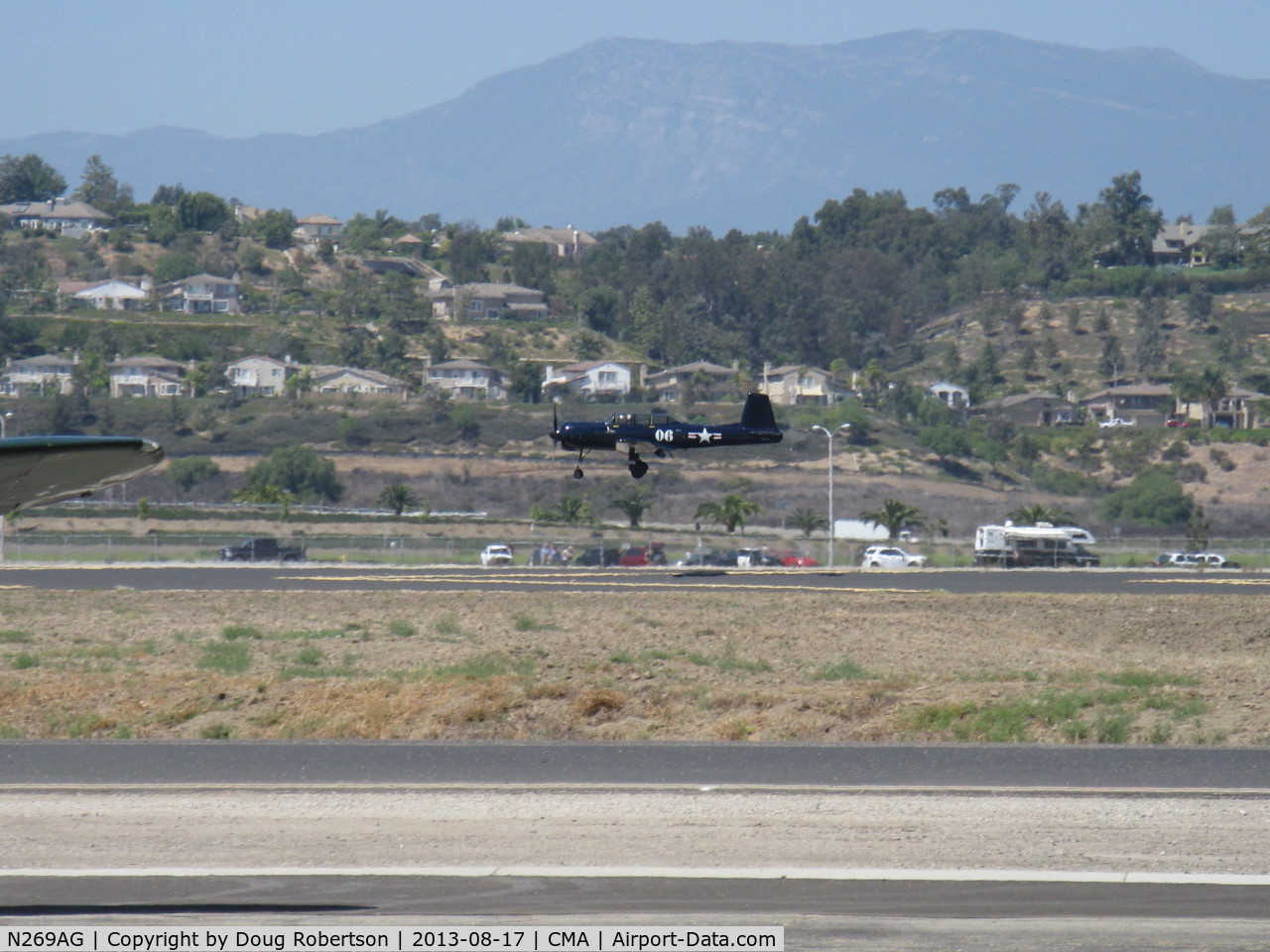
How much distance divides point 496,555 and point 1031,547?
87.8ft

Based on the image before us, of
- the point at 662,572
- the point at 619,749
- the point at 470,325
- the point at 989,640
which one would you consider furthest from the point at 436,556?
the point at 470,325

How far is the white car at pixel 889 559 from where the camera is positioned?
68812mm

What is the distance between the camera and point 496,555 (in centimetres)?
6994

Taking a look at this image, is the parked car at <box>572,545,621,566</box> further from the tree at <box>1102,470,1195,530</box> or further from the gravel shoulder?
the tree at <box>1102,470,1195,530</box>

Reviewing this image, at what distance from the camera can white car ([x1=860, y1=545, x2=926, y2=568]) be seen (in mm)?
68812

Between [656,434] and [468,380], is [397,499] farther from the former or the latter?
[468,380]

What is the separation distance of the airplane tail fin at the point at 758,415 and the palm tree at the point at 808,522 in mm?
40269

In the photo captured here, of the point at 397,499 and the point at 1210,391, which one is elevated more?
the point at 1210,391

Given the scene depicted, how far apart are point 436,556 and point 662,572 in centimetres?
1702

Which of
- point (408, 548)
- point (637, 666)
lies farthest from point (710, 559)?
point (637, 666)

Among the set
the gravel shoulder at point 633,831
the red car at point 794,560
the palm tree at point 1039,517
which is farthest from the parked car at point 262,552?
the gravel shoulder at point 633,831

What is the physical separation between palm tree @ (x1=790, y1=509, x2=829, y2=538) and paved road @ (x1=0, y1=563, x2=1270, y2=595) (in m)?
31.0

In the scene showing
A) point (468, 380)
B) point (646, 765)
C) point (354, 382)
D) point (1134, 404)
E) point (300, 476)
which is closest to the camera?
point (646, 765)

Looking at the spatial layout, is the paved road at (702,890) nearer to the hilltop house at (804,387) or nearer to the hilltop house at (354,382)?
the hilltop house at (354,382)
